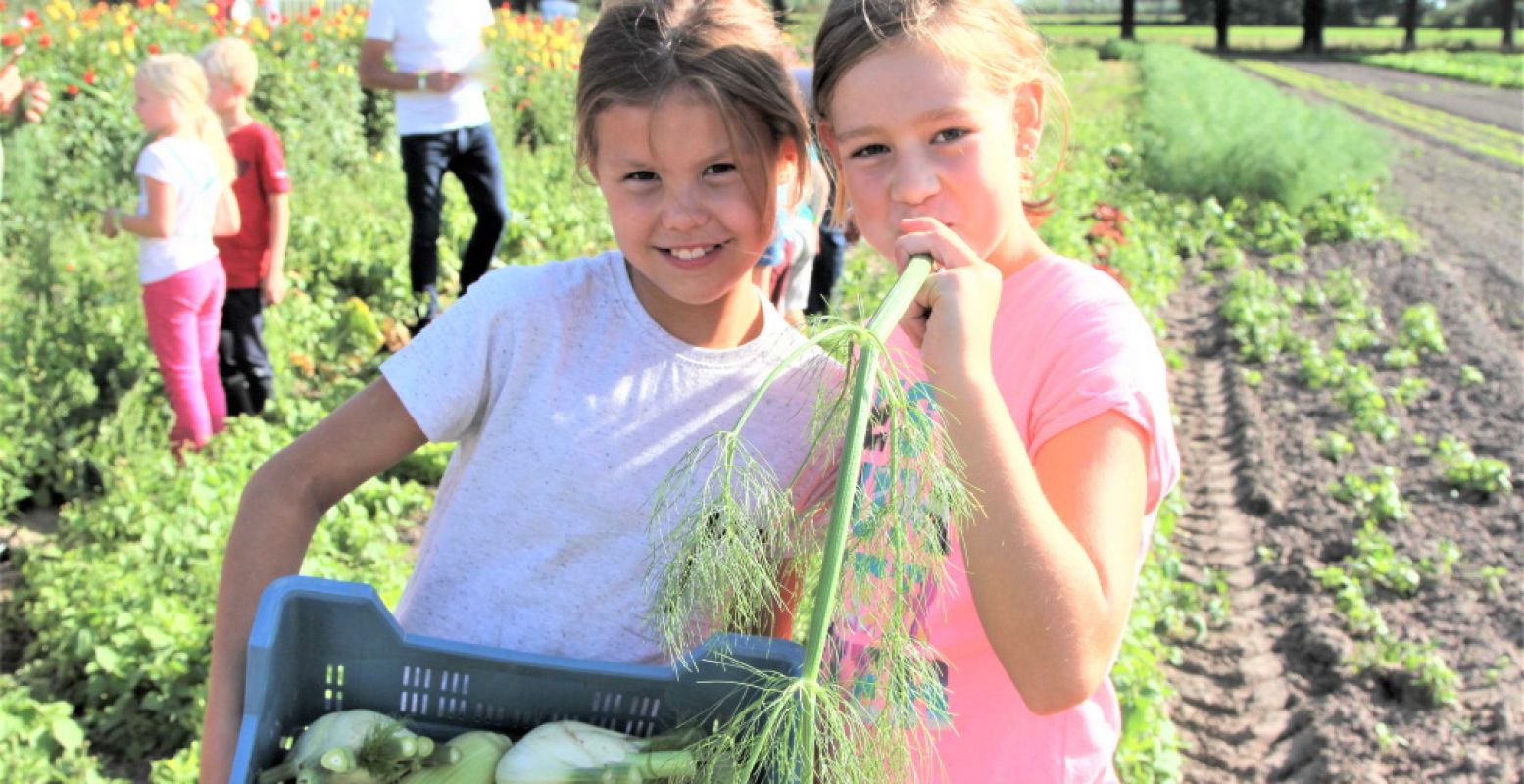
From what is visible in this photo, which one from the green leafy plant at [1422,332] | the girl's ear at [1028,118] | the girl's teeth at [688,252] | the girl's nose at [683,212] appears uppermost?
the girl's ear at [1028,118]

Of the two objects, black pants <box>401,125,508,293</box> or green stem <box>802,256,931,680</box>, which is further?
black pants <box>401,125,508,293</box>

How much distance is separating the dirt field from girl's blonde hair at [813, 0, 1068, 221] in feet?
9.58

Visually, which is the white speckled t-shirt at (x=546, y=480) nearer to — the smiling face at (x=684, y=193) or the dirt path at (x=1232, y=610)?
the smiling face at (x=684, y=193)

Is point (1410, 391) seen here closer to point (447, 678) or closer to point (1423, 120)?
point (447, 678)

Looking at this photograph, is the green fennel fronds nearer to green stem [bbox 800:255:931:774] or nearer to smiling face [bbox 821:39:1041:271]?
green stem [bbox 800:255:931:774]

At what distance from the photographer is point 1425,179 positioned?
48.2 feet

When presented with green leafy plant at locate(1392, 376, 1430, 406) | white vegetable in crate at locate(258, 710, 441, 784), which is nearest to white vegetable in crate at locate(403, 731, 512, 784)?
white vegetable in crate at locate(258, 710, 441, 784)

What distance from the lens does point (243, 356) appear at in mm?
5297

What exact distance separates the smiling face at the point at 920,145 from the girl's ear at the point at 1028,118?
0.10 meters

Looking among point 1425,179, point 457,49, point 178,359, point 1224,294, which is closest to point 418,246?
point 457,49

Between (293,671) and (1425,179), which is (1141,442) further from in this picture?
(1425,179)

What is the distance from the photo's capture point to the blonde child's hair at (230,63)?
530 centimetres

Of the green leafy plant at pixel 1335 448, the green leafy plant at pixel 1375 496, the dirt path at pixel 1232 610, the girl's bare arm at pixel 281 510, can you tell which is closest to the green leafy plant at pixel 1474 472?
the green leafy plant at pixel 1375 496

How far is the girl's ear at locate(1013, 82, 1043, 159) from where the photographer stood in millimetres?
1608
